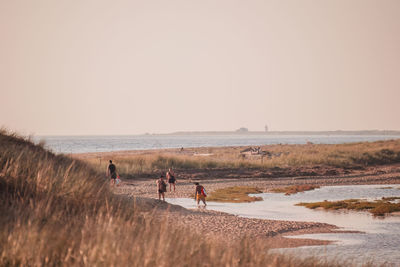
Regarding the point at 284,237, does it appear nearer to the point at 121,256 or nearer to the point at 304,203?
the point at 304,203

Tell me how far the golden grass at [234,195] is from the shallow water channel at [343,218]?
123 centimetres

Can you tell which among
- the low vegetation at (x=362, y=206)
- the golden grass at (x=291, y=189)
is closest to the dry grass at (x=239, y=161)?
the golden grass at (x=291, y=189)

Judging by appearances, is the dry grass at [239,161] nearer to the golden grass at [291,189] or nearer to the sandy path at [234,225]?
the sandy path at [234,225]

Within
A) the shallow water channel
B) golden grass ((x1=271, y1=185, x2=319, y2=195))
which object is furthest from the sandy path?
golden grass ((x1=271, y1=185, x2=319, y2=195))

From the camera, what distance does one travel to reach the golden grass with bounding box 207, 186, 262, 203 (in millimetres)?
31441

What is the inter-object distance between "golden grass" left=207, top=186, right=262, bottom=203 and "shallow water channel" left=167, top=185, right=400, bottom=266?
1233 millimetres

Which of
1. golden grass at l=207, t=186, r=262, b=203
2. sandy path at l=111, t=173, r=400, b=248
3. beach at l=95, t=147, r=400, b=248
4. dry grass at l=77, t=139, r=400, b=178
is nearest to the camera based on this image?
sandy path at l=111, t=173, r=400, b=248

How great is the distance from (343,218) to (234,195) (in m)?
10.9

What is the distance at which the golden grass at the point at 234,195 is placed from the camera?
31.4 metres

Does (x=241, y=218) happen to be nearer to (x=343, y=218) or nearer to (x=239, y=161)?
(x=343, y=218)

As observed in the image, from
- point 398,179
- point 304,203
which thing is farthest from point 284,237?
point 398,179

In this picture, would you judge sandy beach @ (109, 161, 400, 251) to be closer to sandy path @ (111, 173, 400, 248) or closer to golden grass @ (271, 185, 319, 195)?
sandy path @ (111, 173, 400, 248)

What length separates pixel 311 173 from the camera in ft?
163

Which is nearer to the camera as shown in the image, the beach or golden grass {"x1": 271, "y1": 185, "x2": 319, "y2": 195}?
the beach
